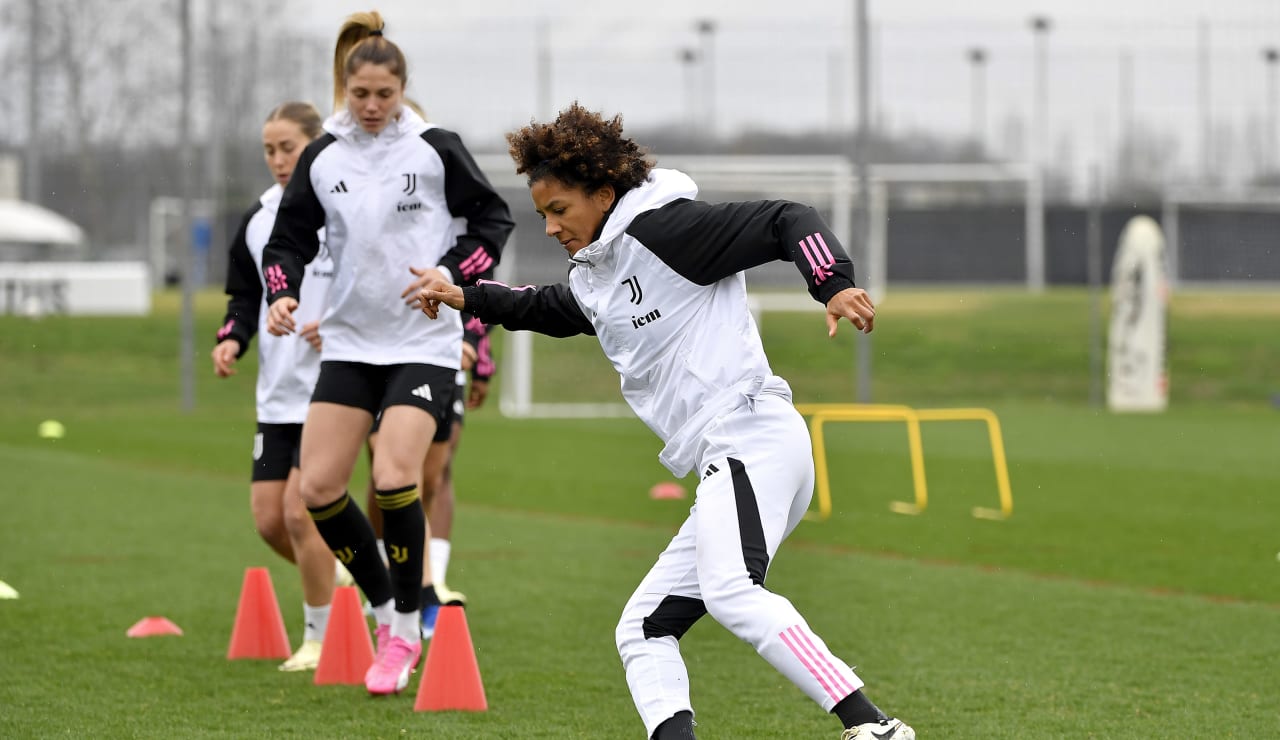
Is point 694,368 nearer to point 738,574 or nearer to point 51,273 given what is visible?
point 738,574

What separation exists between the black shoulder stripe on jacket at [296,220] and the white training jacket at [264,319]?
445 mm

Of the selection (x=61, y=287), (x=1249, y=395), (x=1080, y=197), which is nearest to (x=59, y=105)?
(x=61, y=287)

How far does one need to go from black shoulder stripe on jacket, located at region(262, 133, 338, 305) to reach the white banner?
22721 millimetres

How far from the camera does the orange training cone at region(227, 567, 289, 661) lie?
21.8 ft

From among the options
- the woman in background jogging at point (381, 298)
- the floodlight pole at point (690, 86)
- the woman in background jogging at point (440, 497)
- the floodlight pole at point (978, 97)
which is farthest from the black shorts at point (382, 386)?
the floodlight pole at point (978, 97)

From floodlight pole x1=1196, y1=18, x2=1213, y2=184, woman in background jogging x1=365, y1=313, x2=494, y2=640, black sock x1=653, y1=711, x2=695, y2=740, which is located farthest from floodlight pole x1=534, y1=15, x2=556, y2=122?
black sock x1=653, y1=711, x2=695, y2=740

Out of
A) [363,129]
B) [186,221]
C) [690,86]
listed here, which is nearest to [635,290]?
[363,129]

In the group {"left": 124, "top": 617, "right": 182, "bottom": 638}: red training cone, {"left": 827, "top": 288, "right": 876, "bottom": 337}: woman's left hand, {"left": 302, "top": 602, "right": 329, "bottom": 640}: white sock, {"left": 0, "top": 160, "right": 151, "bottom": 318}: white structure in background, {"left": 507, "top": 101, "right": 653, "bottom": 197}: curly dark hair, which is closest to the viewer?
{"left": 827, "top": 288, "right": 876, "bottom": 337}: woman's left hand

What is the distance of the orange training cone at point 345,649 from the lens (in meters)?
6.14

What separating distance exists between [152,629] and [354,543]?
1.61 metres

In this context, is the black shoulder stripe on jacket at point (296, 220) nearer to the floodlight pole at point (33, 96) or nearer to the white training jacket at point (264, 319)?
the white training jacket at point (264, 319)

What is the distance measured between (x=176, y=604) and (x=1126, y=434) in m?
13.2

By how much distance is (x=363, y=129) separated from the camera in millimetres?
6035

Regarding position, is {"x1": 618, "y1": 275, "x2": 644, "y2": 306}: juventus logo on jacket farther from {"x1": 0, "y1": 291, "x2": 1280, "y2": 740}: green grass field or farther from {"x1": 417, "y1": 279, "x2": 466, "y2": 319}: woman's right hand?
{"x1": 0, "y1": 291, "x2": 1280, "y2": 740}: green grass field
